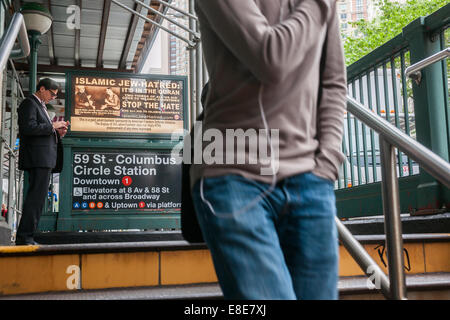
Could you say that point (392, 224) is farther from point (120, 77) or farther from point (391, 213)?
point (120, 77)

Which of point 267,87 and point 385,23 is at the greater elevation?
point 385,23

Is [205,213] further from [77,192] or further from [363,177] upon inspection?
[77,192]

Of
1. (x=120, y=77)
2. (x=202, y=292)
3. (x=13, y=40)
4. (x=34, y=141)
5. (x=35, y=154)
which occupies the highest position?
(x=120, y=77)

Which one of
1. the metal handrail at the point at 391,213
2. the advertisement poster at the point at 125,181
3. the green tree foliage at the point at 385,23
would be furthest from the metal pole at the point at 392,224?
the green tree foliage at the point at 385,23

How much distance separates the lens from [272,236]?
97cm

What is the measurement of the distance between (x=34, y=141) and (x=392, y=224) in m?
3.08

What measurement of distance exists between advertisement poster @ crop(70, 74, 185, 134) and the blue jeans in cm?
524

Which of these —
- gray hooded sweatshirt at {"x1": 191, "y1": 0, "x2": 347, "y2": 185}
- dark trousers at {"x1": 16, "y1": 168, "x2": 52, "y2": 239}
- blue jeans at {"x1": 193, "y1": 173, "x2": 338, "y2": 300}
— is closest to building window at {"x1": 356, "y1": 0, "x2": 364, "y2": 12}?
dark trousers at {"x1": 16, "y1": 168, "x2": 52, "y2": 239}

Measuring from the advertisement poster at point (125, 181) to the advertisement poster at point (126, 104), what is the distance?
1.42 feet

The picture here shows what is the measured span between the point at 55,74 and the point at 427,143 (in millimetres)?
10799

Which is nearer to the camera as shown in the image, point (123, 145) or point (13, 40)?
point (13, 40)

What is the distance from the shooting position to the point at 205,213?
3.24 feet

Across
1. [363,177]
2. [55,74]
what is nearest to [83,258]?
[363,177]

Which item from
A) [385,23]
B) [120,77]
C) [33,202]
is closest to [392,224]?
[33,202]
